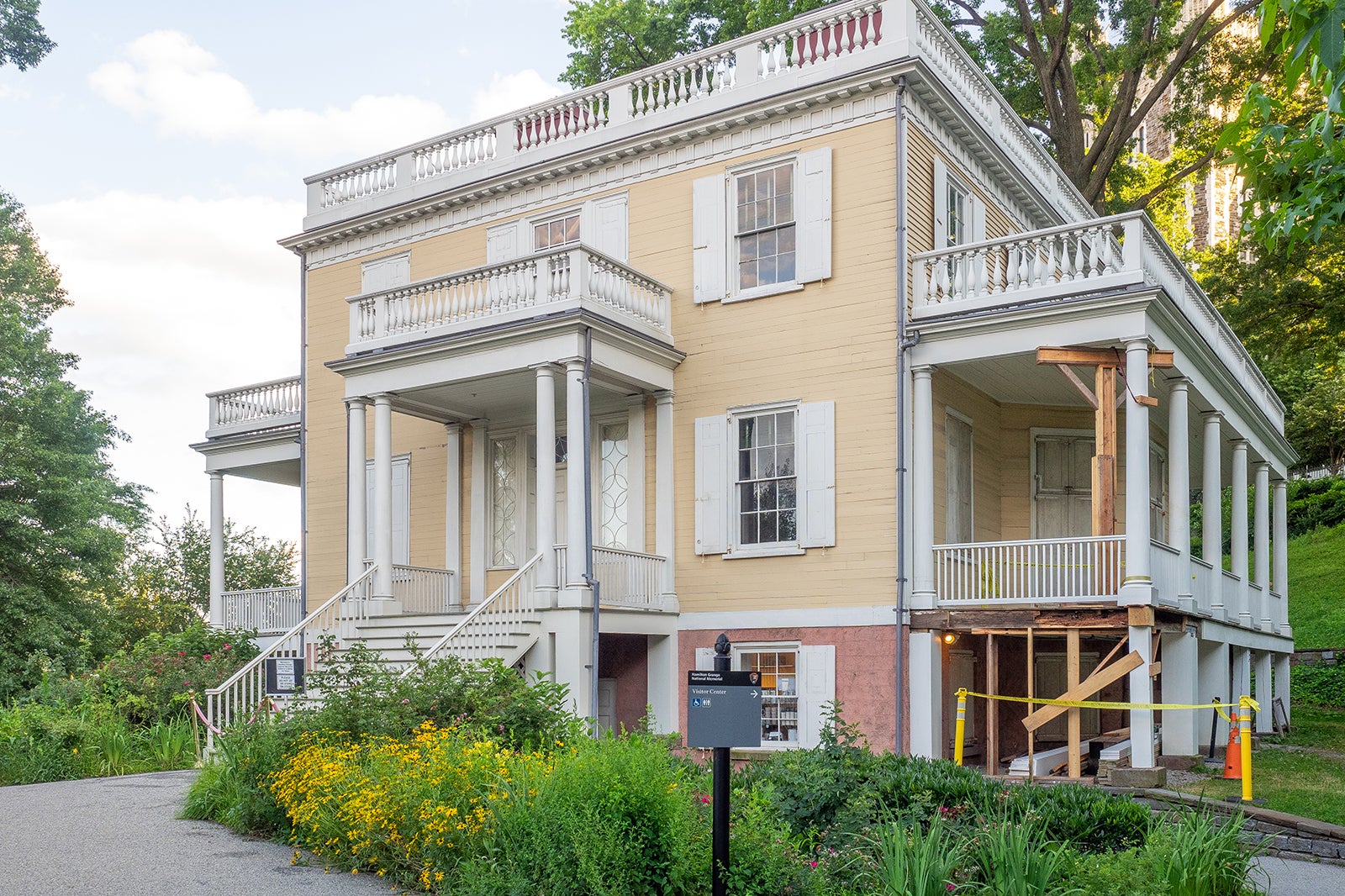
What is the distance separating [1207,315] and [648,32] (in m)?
16.7

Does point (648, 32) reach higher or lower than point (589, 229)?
higher

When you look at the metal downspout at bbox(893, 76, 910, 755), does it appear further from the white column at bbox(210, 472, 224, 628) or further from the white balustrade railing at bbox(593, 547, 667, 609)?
the white column at bbox(210, 472, 224, 628)

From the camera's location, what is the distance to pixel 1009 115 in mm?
20297

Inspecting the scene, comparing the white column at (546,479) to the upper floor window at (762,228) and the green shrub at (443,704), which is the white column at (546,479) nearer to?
the upper floor window at (762,228)

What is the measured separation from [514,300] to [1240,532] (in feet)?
40.7

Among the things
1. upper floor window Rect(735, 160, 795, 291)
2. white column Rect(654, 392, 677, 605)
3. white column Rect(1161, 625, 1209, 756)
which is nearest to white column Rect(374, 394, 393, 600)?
white column Rect(654, 392, 677, 605)

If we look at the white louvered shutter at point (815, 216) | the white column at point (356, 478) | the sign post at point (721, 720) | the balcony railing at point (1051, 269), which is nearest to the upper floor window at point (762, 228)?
the white louvered shutter at point (815, 216)

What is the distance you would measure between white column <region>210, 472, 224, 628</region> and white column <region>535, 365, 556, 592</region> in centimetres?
905

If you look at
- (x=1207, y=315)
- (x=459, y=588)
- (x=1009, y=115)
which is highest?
(x=1009, y=115)

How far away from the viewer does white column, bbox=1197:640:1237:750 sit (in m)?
18.2

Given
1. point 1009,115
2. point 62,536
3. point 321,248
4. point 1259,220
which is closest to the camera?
point 1259,220

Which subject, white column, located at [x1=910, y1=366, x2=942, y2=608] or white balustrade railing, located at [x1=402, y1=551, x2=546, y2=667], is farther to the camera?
white column, located at [x1=910, y1=366, x2=942, y2=608]

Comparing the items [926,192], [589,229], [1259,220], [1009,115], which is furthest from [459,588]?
[1259,220]

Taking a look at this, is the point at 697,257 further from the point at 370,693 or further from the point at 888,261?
the point at 370,693
